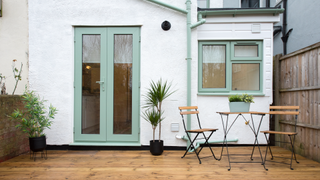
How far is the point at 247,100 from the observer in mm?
2781

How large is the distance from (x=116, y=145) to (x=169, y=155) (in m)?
1.03

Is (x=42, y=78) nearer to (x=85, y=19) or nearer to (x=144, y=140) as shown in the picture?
(x=85, y=19)

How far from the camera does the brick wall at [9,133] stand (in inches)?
117

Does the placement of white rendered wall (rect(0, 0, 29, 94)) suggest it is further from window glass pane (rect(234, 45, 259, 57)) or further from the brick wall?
window glass pane (rect(234, 45, 259, 57))

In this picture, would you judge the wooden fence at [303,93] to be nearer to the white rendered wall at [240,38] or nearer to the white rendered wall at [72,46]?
the white rendered wall at [240,38]

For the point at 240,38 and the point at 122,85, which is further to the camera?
the point at 240,38

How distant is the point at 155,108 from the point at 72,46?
200 centimetres

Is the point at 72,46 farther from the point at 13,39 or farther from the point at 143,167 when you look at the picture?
the point at 143,167

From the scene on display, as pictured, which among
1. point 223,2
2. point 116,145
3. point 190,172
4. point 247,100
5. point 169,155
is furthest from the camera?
point 223,2

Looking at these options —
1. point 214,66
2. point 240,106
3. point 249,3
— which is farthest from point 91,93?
point 249,3

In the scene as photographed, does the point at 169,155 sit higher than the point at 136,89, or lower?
lower

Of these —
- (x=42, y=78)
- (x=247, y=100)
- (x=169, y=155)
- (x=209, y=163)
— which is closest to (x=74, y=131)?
(x=42, y=78)

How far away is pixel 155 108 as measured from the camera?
362cm

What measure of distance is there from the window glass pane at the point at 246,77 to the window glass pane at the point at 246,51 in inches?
8.1
